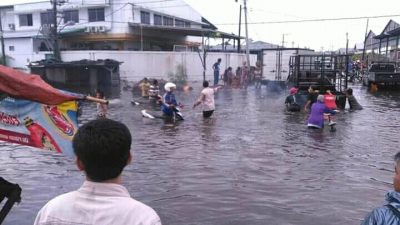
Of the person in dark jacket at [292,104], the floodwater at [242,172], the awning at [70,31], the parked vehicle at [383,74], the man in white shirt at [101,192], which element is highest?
the awning at [70,31]

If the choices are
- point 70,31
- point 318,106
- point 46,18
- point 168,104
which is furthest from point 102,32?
point 318,106

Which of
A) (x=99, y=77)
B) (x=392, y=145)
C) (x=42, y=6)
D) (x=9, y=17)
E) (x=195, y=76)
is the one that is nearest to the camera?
(x=392, y=145)

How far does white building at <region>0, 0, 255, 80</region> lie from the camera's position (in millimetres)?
42350

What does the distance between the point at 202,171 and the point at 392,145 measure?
5790 millimetres

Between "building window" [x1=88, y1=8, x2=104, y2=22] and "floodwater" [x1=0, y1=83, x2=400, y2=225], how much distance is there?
1336 inches

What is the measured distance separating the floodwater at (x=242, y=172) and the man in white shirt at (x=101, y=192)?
4236 millimetres

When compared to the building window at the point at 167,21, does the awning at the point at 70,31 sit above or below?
below

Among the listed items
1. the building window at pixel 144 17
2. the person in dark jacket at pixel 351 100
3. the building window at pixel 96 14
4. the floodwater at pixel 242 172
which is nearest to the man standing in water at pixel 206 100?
the floodwater at pixel 242 172

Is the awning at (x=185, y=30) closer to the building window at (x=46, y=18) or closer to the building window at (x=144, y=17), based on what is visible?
the building window at (x=144, y=17)

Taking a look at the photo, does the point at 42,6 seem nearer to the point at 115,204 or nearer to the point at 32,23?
the point at 32,23

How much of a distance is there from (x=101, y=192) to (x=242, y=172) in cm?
701

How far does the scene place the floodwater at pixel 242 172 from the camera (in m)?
6.76

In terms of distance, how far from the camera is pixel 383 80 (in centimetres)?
3281

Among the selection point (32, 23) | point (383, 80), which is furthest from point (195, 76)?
point (32, 23)
